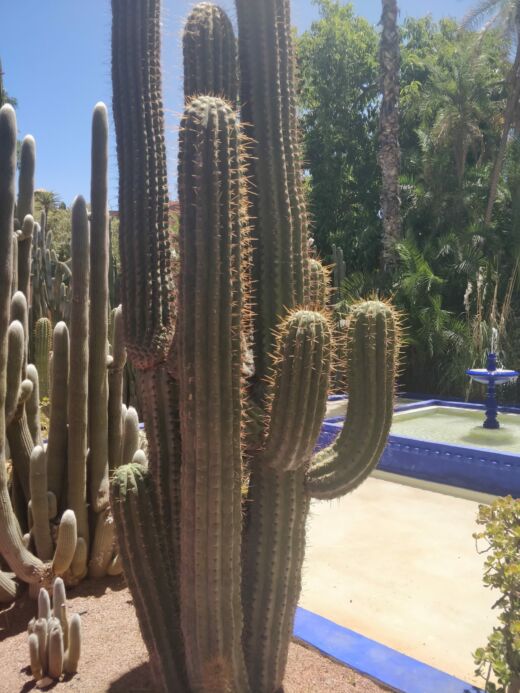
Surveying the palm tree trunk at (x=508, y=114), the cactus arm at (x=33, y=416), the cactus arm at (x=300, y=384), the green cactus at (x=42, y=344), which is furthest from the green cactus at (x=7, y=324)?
the palm tree trunk at (x=508, y=114)

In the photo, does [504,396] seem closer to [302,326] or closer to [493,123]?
[493,123]

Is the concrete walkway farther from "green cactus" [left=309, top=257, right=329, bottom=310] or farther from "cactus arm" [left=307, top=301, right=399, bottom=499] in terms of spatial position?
"green cactus" [left=309, top=257, right=329, bottom=310]

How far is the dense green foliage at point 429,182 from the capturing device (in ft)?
40.8

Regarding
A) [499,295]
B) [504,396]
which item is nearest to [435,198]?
[499,295]

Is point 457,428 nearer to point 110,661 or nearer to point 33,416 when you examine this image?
point 33,416

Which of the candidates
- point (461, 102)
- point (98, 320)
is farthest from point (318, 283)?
point (461, 102)

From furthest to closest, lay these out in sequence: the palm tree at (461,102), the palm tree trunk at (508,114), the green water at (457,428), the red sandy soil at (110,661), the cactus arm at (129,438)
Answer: the palm tree at (461,102)
the palm tree trunk at (508,114)
the green water at (457,428)
the cactus arm at (129,438)
the red sandy soil at (110,661)

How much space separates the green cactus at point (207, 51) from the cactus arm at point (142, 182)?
211 millimetres

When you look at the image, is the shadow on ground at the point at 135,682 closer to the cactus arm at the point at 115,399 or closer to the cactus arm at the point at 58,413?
the cactus arm at the point at 58,413

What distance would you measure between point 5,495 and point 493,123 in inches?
679

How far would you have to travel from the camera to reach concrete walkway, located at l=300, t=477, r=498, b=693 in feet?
10.8

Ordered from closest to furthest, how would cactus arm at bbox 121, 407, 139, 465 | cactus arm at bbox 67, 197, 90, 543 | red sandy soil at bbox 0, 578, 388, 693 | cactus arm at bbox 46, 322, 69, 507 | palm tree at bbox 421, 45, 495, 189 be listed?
red sandy soil at bbox 0, 578, 388, 693
cactus arm at bbox 67, 197, 90, 543
cactus arm at bbox 46, 322, 69, 507
cactus arm at bbox 121, 407, 139, 465
palm tree at bbox 421, 45, 495, 189

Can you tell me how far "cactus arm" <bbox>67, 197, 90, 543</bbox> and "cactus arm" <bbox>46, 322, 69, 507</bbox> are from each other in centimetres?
10

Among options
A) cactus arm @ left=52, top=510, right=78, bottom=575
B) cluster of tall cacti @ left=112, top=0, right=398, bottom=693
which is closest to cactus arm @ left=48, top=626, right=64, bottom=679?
cluster of tall cacti @ left=112, top=0, right=398, bottom=693
